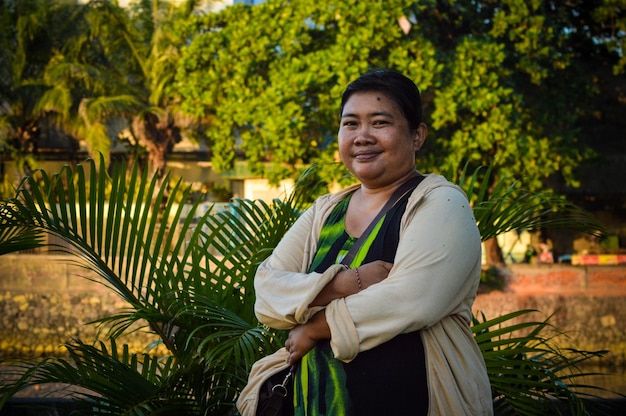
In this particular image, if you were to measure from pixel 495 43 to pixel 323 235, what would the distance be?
14367 millimetres

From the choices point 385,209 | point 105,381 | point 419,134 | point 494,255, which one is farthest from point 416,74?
point 385,209

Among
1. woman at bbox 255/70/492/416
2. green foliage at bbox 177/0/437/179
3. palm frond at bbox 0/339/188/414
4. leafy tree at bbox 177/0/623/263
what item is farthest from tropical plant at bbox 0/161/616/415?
green foliage at bbox 177/0/437/179

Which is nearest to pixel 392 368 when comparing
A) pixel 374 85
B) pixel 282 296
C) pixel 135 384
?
pixel 282 296

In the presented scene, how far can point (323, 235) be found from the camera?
2.24 m

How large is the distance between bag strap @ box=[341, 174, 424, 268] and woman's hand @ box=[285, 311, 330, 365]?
15 cm

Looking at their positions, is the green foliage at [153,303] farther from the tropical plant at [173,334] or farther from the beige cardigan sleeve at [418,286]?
the beige cardigan sleeve at [418,286]

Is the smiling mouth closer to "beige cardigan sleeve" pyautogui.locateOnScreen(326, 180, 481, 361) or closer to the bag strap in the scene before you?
the bag strap

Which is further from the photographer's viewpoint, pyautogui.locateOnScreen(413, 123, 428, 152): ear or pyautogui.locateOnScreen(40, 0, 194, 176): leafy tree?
pyautogui.locateOnScreen(40, 0, 194, 176): leafy tree

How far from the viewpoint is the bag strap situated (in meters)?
2.11

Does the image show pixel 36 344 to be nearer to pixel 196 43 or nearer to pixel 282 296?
pixel 196 43

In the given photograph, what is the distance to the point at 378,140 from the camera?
2.15 metres

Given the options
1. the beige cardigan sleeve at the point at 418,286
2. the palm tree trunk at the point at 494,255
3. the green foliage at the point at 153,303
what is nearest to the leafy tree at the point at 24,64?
the palm tree trunk at the point at 494,255

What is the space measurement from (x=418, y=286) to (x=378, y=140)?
1.29 ft

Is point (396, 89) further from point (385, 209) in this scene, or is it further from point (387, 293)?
point (387, 293)
